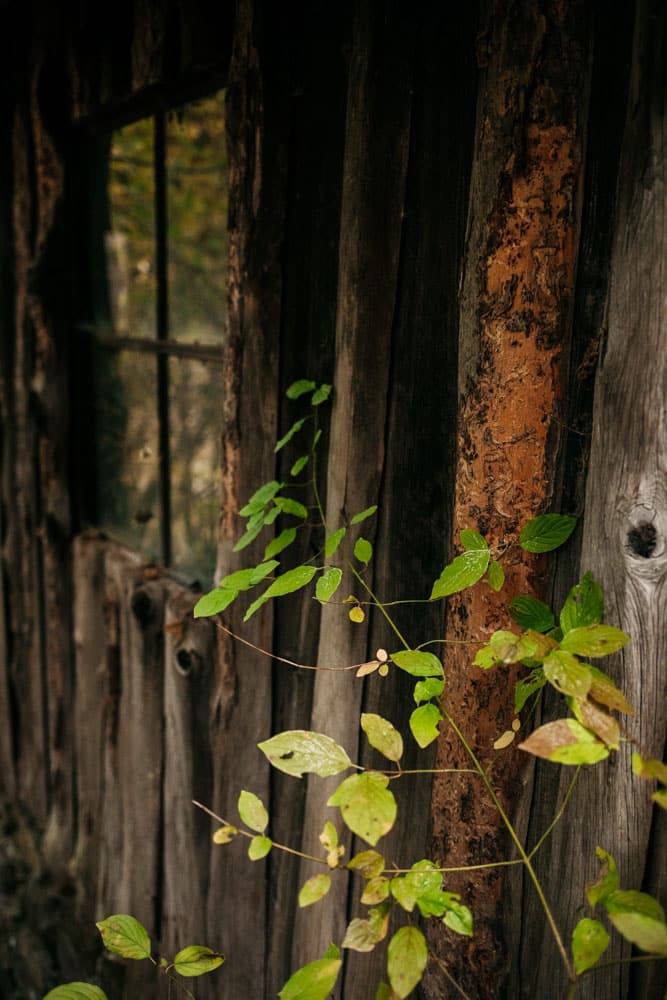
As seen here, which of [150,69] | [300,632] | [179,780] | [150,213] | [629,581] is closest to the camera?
[629,581]

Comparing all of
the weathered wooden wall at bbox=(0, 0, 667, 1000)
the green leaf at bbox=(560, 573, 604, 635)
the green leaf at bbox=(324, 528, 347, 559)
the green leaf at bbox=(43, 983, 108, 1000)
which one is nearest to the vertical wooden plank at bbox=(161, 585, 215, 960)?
the weathered wooden wall at bbox=(0, 0, 667, 1000)

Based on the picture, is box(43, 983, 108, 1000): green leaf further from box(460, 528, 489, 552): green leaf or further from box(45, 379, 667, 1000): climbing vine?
box(460, 528, 489, 552): green leaf

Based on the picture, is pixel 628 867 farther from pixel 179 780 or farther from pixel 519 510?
pixel 179 780

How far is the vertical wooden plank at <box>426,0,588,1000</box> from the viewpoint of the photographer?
100 centimetres

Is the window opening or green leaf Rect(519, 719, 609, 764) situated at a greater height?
the window opening

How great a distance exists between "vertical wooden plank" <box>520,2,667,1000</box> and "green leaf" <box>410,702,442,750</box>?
0.22 meters

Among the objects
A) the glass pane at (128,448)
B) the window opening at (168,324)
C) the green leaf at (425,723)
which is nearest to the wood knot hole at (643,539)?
the green leaf at (425,723)

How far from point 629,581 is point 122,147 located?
1785 millimetres

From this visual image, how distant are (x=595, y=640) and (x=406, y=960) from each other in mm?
433

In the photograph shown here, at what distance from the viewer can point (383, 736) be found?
3.38 feet

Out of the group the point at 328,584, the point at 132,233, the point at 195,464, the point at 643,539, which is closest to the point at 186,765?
the point at 195,464

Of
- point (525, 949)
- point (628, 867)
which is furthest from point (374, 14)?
point (525, 949)

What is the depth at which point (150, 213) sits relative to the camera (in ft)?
6.85

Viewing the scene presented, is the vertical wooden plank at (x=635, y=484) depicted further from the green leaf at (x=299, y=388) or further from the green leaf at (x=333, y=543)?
the green leaf at (x=299, y=388)
